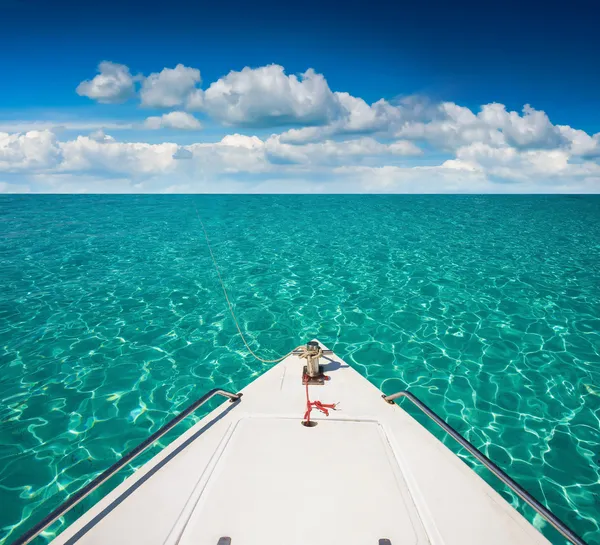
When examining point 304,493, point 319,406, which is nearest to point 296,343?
point 319,406

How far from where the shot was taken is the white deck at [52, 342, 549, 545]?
9.63ft

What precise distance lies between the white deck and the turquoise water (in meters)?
3.09

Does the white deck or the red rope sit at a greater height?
the red rope

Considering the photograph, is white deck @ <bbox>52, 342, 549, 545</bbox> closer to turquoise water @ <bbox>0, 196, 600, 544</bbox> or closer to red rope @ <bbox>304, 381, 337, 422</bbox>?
red rope @ <bbox>304, 381, 337, 422</bbox>

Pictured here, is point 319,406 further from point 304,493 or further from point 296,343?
point 296,343

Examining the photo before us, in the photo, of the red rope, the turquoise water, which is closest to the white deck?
the red rope

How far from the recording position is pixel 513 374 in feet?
28.3

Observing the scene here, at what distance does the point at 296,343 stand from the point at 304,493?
680cm

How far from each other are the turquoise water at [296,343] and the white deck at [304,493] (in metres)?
3.09

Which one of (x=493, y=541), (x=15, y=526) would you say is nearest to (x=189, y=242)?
(x=15, y=526)

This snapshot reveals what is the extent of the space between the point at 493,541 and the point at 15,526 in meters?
6.56

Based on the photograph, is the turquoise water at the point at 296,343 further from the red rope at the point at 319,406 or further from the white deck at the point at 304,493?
the red rope at the point at 319,406

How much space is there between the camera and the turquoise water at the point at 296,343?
6.27 meters

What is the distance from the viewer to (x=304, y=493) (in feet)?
10.7
